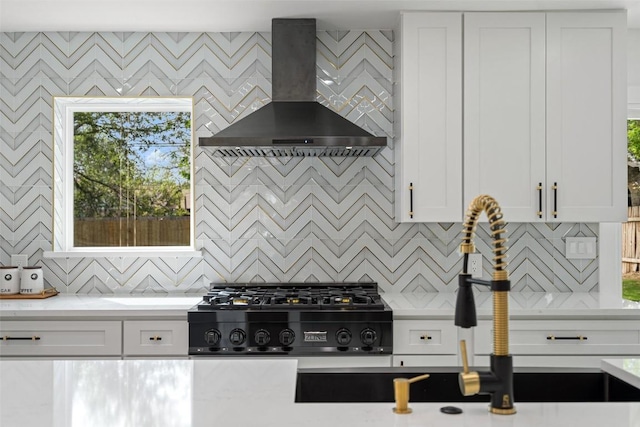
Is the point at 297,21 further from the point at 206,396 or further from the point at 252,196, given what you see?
the point at 206,396

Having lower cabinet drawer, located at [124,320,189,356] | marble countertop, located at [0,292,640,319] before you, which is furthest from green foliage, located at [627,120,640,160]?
lower cabinet drawer, located at [124,320,189,356]

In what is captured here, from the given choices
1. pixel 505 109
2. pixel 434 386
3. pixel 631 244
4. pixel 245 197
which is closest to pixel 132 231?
pixel 245 197

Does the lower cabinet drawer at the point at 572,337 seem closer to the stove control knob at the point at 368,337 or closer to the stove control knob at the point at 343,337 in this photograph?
the stove control knob at the point at 368,337

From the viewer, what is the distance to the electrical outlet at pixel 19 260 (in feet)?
11.6

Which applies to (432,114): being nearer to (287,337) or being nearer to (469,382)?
(287,337)

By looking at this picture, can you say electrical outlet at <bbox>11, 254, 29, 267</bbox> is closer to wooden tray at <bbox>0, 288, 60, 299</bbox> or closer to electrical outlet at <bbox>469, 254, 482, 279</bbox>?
wooden tray at <bbox>0, 288, 60, 299</bbox>

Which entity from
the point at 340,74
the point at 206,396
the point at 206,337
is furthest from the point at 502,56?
the point at 206,396

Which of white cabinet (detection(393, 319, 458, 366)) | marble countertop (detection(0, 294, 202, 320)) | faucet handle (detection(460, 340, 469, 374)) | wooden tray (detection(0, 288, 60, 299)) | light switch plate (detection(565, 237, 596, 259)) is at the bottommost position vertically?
white cabinet (detection(393, 319, 458, 366))

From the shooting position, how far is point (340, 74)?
357cm

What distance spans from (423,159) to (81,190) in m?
2.12

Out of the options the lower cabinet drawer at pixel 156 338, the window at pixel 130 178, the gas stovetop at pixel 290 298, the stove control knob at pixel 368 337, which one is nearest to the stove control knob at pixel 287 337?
the gas stovetop at pixel 290 298

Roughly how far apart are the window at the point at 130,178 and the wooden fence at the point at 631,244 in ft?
8.74

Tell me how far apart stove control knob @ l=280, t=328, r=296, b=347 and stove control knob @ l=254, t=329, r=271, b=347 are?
0.06m

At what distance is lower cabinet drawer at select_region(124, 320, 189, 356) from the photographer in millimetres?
2902
